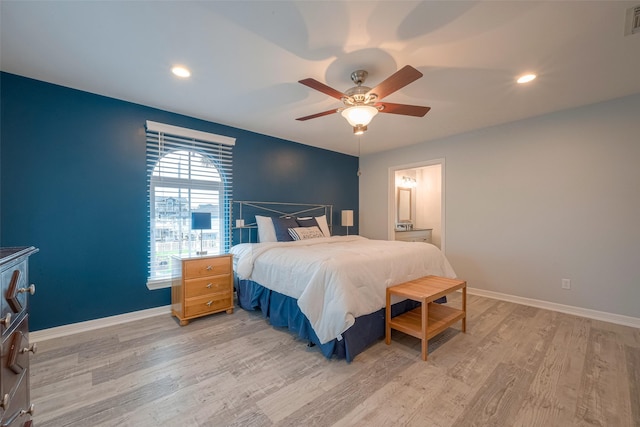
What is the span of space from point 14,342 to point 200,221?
7.18 feet

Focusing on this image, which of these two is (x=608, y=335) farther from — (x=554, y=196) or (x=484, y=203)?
(x=484, y=203)

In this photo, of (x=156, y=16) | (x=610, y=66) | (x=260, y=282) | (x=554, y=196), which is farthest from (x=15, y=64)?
(x=554, y=196)

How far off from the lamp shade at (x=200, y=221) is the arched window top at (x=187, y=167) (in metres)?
0.66

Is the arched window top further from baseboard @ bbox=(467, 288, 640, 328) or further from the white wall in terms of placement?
baseboard @ bbox=(467, 288, 640, 328)

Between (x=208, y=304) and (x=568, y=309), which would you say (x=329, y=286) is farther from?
(x=568, y=309)

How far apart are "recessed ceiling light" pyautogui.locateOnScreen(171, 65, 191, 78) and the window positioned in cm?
97

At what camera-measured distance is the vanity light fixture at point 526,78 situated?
2413 mm

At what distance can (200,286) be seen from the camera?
294cm

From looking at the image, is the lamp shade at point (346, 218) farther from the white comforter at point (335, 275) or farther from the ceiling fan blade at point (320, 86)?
the ceiling fan blade at point (320, 86)

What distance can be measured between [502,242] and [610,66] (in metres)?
2.23

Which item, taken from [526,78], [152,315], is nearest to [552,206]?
[526,78]

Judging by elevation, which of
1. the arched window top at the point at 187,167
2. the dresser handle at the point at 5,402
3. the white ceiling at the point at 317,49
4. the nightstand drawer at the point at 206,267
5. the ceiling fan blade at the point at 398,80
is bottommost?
the nightstand drawer at the point at 206,267

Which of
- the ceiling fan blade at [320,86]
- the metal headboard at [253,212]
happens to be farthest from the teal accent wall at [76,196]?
the ceiling fan blade at [320,86]

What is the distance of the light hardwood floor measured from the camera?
1573mm
